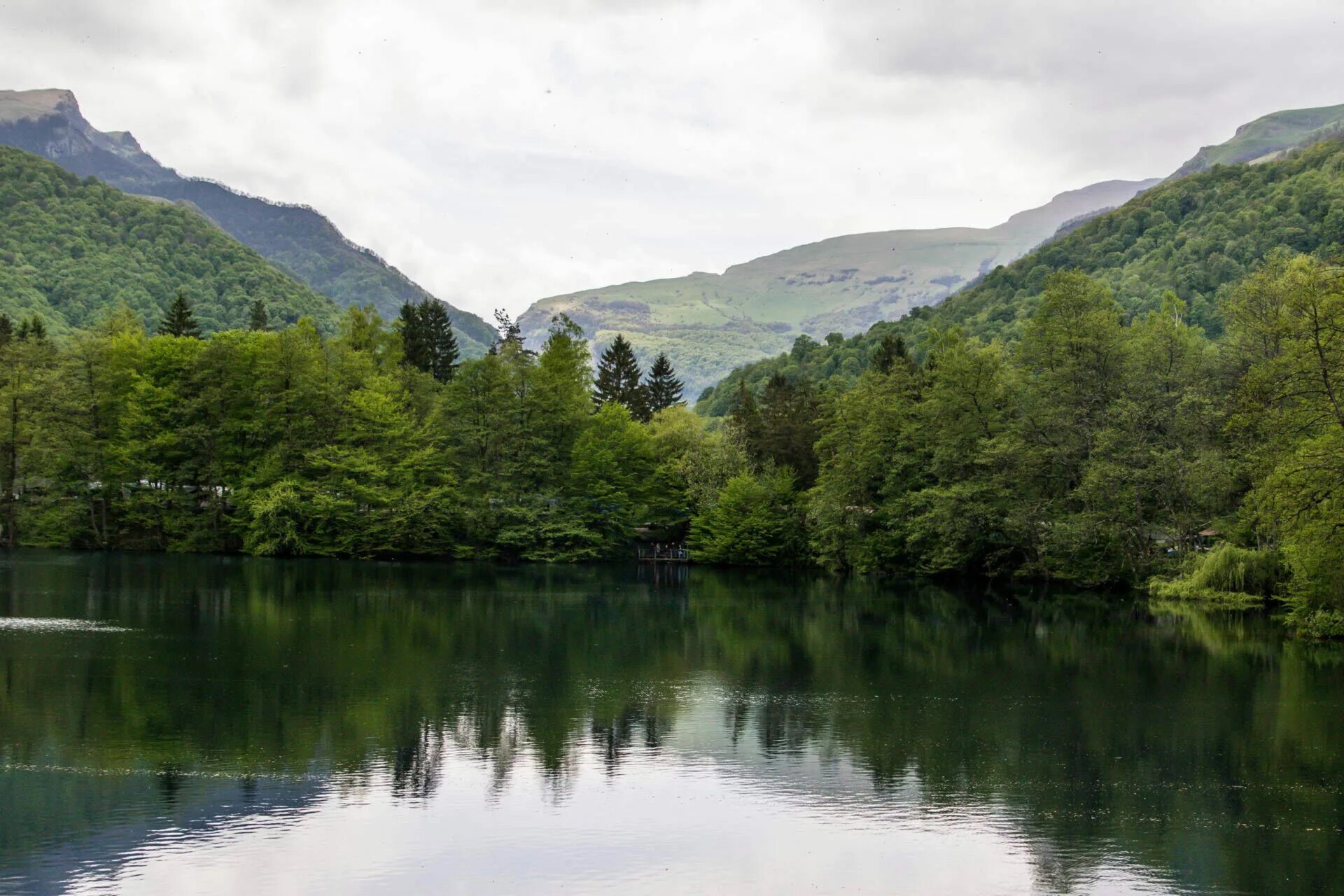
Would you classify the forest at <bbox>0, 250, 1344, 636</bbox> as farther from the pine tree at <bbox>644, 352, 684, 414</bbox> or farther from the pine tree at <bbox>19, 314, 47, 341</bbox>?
the pine tree at <bbox>644, 352, 684, 414</bbox>

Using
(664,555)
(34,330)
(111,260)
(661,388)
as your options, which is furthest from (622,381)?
(111,260)

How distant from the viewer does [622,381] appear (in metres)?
104

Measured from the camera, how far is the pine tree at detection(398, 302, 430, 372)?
3538 inches

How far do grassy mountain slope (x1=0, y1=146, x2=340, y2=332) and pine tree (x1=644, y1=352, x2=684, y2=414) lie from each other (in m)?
39.7

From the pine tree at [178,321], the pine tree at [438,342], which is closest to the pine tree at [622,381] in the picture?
the pine tree at [438,342]

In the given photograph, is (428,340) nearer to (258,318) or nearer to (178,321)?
(258,318)

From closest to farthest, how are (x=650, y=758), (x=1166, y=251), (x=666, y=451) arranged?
(x=650, y=758), (x=666, y=451), (x=1166, y=251)

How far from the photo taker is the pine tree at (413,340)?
3538 inches

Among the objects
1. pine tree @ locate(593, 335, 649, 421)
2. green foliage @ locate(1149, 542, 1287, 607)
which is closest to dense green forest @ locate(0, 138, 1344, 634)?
green foliage @ locate(1149, 542, 1287, 607)

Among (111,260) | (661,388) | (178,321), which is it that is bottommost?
(661,388)

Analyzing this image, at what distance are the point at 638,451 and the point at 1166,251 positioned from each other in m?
74.4

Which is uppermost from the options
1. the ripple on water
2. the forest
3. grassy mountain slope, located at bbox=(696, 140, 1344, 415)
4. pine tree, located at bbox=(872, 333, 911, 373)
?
grassy mountain slope, located at bbox=(696, 140, 1344, 415)

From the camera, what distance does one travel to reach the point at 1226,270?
10869 cm

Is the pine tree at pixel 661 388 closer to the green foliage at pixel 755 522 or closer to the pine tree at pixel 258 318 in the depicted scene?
the green foliage at pixel 755 522
